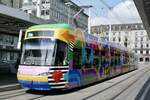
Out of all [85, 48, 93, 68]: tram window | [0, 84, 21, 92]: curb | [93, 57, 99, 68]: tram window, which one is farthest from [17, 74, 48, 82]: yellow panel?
[93, 57, 99, 68]: tram window

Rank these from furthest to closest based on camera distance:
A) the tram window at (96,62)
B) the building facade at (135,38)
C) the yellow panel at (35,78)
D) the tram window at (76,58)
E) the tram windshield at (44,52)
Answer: the building facade at (135,38) < the tram window at (96,62) < the tram window at (76,58) < the tram windshield at (44,52) < the yellow panel at (35,78)

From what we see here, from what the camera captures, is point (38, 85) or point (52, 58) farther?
point (52, 58)

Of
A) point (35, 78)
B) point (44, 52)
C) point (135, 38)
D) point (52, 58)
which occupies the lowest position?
point (35, 78)

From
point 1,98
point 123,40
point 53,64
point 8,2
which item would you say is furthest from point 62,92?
point 123,40

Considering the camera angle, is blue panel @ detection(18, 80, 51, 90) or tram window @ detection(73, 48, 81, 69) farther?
tram window @ detection(73, 48, 81, 69)

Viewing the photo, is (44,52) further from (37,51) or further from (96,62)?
(96,62)

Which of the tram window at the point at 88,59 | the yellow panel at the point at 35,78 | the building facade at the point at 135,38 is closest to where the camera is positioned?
the yellow panel at the point at 35,78

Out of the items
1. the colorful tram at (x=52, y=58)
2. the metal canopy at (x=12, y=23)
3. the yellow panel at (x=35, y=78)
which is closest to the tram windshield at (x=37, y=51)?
the colorful tram at (x=52, y=58)

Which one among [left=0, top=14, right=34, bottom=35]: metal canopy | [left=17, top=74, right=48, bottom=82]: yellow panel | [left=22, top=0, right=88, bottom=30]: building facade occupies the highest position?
[left=22, top=0, right=88, bottom=30]: building facade

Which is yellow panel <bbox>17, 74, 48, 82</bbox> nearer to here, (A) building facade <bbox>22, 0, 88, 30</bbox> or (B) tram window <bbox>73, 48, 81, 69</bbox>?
(B) tram window <bbox>73, 48, 81, 69</bbox>

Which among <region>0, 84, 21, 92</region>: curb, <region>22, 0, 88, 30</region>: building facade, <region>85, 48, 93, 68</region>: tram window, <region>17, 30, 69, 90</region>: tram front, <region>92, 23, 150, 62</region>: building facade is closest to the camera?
<region>17, 30, 69, 90</region>: tram front

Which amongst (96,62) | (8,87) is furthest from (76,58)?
(96,62)

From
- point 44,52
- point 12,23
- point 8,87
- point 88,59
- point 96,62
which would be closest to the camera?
point 44,52

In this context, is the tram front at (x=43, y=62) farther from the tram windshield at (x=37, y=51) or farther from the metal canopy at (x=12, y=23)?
the metal canopy at (x=12, y=23)
